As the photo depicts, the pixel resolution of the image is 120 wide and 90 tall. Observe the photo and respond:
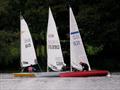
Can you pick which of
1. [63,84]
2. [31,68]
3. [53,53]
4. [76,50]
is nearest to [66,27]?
[53,53]

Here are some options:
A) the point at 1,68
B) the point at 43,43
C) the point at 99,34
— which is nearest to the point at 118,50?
the point at 99,34

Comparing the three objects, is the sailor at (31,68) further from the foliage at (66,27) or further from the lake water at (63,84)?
the foliage at (66,27)

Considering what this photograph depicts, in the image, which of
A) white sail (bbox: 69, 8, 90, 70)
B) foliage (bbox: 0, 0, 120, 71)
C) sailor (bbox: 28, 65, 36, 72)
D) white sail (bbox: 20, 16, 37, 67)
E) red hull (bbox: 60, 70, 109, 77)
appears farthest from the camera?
foliage (bbox: 0, 0, 120, 71)

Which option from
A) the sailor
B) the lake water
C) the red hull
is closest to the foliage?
the sailor

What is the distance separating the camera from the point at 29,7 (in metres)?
65.1

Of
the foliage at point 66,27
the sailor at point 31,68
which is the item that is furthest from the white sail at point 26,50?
the foliage at point 66,27

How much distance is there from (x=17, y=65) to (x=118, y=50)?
37.0 ft

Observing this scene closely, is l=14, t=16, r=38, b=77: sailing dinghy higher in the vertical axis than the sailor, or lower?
higher

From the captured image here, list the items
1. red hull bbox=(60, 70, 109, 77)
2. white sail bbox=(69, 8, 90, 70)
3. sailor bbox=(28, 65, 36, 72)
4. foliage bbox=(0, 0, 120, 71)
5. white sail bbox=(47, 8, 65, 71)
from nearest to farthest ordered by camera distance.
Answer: red hull bbox=(60, 70, 109, 77) → white sail bbox=(69, 8, 90, 70) → white sail bbox=(47, 8, 65, 71) → sailor bbox=(28, 65, 36, 72) → foliage bbox=(0, 0, 120, 71)

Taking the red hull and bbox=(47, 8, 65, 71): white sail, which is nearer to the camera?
the red hull

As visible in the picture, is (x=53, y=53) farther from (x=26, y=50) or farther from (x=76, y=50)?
(x=26, y=50)

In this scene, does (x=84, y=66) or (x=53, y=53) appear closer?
(x=84, y=66)

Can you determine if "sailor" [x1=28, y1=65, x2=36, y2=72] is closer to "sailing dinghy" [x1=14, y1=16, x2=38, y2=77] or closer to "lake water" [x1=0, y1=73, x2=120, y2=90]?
"sailing dinghy" [x1=14, y1=16, x2=38, y2=77]

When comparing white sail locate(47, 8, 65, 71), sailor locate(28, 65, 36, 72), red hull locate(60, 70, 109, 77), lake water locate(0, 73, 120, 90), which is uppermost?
white sail locate(47, 8, 65, 71)
